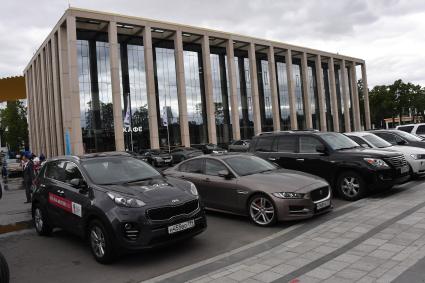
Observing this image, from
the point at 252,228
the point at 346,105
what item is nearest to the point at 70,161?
the point at 252,228

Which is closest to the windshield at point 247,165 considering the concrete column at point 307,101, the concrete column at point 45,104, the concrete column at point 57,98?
the concrete column at point 57,98

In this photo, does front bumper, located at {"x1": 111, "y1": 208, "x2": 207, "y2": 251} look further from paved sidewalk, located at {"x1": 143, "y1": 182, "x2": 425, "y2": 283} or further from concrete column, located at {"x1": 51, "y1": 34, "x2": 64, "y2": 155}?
concrete column, located at {"x1": 51, "y1": 34, "x2": 64, "y2": 155}

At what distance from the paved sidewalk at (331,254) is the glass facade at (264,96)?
4657 cm

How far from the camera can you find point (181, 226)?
5547 millimetres

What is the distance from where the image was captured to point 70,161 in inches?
272

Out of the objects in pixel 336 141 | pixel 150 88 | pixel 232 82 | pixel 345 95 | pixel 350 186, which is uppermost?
pixel 232 82

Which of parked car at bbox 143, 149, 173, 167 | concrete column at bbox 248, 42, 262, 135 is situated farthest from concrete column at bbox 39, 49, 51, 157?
parked car at bbox 143, 149, 173, 167

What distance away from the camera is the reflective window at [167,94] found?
43.6 metres

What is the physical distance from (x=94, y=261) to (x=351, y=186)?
6.25 m

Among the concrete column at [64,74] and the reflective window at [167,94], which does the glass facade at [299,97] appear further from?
the concrete column at [64,74]

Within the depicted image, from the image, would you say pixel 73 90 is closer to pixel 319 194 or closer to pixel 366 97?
pixel 319 194

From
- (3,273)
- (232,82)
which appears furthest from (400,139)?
(232,82)

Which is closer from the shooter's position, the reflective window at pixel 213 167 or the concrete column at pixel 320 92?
the reflective window at pixel 213 167

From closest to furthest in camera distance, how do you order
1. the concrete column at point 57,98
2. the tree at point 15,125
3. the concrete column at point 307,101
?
the concrete column at point 57,98 → the concrete column at point 307,101 → the tree at point 15,125
